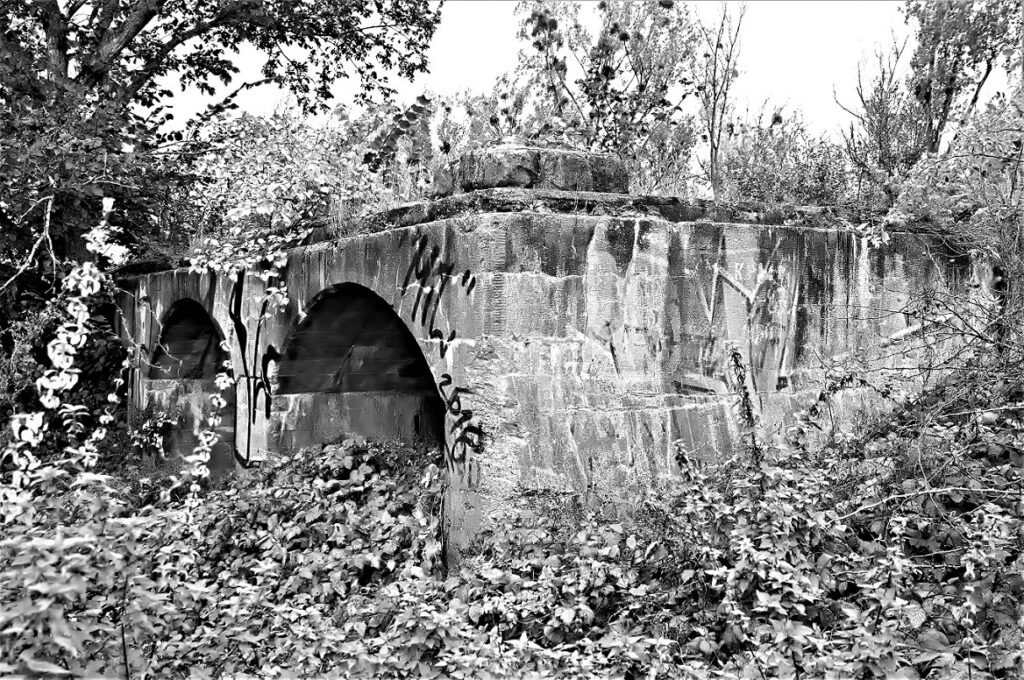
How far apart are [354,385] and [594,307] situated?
2.53 metres

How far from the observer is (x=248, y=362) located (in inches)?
250

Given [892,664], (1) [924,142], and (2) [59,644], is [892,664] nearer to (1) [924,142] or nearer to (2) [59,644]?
(2) [59,644]

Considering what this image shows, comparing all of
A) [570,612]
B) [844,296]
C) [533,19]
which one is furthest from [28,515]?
[533,19]

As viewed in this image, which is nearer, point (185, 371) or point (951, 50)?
point (185, 371)

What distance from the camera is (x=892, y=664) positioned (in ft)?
9.77

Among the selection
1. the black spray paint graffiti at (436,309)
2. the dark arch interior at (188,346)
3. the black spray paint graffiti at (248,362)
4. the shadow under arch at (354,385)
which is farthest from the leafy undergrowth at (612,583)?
the dark arch interior at (188,346)

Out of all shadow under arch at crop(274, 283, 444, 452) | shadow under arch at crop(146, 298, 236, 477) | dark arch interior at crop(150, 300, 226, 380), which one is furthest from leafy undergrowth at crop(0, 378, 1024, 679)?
dark arch interior at crop(150, 300, 226, 380)

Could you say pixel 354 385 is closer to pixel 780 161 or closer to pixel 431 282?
pixel 431 282

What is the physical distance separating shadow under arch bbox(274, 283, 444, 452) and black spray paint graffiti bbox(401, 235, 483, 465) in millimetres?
1148

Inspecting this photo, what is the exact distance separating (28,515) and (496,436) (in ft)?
7.10

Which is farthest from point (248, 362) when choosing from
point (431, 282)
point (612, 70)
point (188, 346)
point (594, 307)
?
point (612, 70)

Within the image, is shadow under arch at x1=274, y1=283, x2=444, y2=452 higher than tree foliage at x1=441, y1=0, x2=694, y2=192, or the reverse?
tree foliage at x1=441, y1=0, x2=694, y2=192

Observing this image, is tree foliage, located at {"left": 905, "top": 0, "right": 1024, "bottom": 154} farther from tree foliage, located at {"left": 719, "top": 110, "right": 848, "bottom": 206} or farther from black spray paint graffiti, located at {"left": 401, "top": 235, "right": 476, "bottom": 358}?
black spray paint graffiti, located at {"left": 401, "top": 235, "right": 476, "bottom": 358}

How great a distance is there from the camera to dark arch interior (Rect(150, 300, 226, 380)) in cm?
762
